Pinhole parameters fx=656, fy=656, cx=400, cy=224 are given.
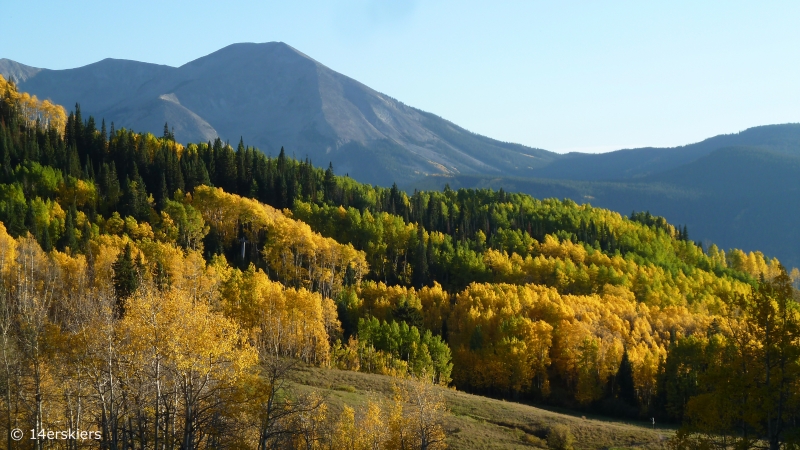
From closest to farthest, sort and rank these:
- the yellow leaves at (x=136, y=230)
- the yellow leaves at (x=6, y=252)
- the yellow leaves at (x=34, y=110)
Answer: the yellow leaves at (x=6, y=252)
the yellow leaves at (x=136, y=230)
the yellow leaves at (x=34, y=110)

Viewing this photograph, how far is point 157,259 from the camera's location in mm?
101750

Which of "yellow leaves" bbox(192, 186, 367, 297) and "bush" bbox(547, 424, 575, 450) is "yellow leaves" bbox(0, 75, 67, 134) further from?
"bush" bbox(547, 424, 575, 450)

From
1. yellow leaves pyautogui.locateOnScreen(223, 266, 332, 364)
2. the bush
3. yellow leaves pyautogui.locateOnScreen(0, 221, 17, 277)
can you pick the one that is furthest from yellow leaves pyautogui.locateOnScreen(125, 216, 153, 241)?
the bush

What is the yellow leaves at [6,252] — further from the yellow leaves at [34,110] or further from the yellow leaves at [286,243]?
the yellow leaves at [34,110]

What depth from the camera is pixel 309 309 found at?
92250 millimetres

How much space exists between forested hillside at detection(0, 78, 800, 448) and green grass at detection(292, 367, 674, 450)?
4.85 metres

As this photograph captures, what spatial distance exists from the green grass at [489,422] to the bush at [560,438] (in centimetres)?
78

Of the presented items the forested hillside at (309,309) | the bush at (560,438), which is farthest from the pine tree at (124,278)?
the bush at (560,438)

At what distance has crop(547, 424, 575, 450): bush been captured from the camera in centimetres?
6500

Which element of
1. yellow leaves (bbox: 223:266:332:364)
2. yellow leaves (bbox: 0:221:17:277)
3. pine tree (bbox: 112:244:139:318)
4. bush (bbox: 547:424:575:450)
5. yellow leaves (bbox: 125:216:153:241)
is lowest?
bush (bbox: 547:424:575:450)

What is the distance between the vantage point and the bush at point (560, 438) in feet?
213

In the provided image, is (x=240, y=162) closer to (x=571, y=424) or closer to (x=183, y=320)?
(x=571, y=424)

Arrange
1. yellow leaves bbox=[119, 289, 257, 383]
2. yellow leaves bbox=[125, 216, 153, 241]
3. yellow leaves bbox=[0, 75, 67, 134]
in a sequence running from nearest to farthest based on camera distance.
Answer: yellow leaves bbox=[119, 289, 257, 383] → yellow leaves bbox=[125, 216, 153, 241] → yellow leaves bbox=[0, 75, 67, 134]

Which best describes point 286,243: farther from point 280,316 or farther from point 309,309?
point 280,316
